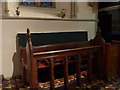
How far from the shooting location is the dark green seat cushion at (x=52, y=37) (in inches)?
126

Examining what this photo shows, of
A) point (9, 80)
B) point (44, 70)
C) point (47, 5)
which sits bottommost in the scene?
point (9, 80)

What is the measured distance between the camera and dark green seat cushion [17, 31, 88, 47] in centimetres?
319

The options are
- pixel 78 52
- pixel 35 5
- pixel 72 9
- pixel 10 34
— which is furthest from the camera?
pixel 72 9

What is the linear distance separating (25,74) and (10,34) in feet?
3.36

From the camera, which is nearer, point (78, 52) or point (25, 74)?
point (78, 52)

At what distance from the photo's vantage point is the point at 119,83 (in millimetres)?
2705

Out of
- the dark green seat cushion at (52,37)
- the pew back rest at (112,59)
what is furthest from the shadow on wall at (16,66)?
the pew back rest at (112,59)

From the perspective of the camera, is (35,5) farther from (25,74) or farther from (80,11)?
(25,74)

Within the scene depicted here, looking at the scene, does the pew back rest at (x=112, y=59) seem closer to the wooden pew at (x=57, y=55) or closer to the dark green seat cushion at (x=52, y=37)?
the wooden pew at (x=57, y=55)

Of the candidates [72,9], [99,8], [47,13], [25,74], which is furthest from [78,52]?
[99,8]

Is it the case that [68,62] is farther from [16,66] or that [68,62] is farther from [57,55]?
[16,66]

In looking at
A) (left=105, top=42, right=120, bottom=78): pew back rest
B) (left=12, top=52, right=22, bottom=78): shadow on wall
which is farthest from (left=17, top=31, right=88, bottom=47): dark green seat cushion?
(left=105, top=42, right=120, bottom=78): pew back rest

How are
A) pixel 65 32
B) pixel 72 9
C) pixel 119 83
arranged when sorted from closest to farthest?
pixel 119 83 → pixel 65 32 → pixel 72 9

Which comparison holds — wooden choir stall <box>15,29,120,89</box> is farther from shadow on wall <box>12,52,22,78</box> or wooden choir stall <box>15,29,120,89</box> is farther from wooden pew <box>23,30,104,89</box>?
shadow on wall <box>12,52,22,78</box>
